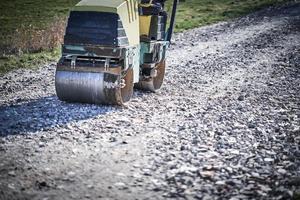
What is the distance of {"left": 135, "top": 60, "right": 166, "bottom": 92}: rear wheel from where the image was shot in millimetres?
14895

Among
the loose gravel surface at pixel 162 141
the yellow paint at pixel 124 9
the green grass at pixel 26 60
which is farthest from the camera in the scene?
the green grass at pixel 26 60

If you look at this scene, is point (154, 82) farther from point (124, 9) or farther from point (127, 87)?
point (124, 9)

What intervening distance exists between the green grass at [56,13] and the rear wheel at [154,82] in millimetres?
9045

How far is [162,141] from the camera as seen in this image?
993 centimetres

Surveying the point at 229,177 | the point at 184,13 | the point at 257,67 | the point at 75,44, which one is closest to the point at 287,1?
the point at 184,13

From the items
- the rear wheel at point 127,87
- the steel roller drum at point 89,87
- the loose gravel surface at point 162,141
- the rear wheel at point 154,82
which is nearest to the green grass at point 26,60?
the loose gravel surface at point 162,141

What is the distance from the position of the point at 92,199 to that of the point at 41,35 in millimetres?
20381

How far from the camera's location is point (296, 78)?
55.4 feet

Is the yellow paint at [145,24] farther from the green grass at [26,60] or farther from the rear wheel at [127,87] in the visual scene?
the green grass at [26,60]

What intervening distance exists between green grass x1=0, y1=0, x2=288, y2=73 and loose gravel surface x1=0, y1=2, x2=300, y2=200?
35.3 feet

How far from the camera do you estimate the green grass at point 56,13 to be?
32.0 metres

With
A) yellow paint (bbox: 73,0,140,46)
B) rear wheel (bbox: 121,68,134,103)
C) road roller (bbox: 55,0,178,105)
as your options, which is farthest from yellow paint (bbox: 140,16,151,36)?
rear wheel (bbox: 121,68,134,103)

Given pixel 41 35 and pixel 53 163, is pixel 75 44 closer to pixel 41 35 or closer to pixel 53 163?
pixel 53 163

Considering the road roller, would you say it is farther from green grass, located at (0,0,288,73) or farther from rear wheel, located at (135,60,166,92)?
green grass, located at (0,0,288,73)
